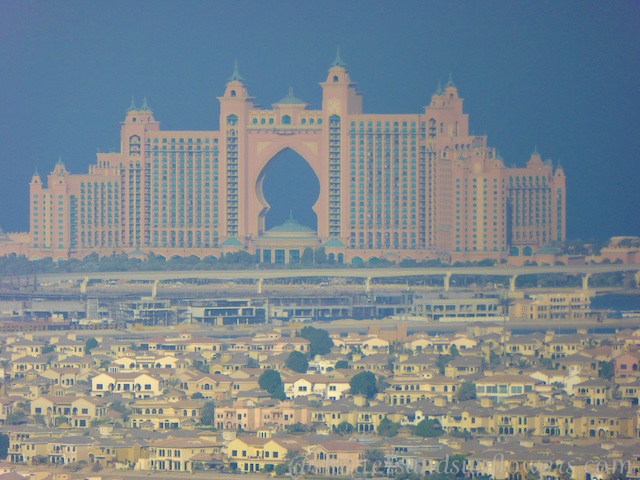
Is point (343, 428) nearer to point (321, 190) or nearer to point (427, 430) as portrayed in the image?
point (427, 430)

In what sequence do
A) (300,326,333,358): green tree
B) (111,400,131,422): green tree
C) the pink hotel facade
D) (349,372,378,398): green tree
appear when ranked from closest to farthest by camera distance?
(111,400,131,422): green tree < (349,372,378,398): green tree < (300,326,333,358): green tree < the pink hotel facade

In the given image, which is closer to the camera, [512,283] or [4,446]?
[4,446]

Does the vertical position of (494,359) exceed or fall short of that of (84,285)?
it falls short

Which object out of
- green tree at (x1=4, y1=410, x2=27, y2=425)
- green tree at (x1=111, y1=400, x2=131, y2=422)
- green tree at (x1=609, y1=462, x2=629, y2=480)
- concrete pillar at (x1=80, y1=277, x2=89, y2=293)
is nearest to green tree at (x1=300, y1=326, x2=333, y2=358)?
green tree at (x1=111, y1=400, x2=131, y2=422)

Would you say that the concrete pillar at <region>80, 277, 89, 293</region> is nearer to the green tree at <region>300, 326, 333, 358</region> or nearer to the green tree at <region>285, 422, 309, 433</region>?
the green tree at <region>300, 326, 333, 358</region>

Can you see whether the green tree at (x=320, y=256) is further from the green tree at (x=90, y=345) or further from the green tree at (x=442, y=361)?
the green tree at (x=442, y=361)

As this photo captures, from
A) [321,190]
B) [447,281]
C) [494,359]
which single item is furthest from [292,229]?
[494,359]

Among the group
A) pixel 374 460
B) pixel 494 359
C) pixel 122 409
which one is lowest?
pixel 374 460

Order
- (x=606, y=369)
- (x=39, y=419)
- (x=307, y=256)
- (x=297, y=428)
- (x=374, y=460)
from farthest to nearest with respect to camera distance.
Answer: (x=307, y=256)
(x=606, y=369)
(x=39, y=419)
(x=297, y=428)
(x=374, y=460)
